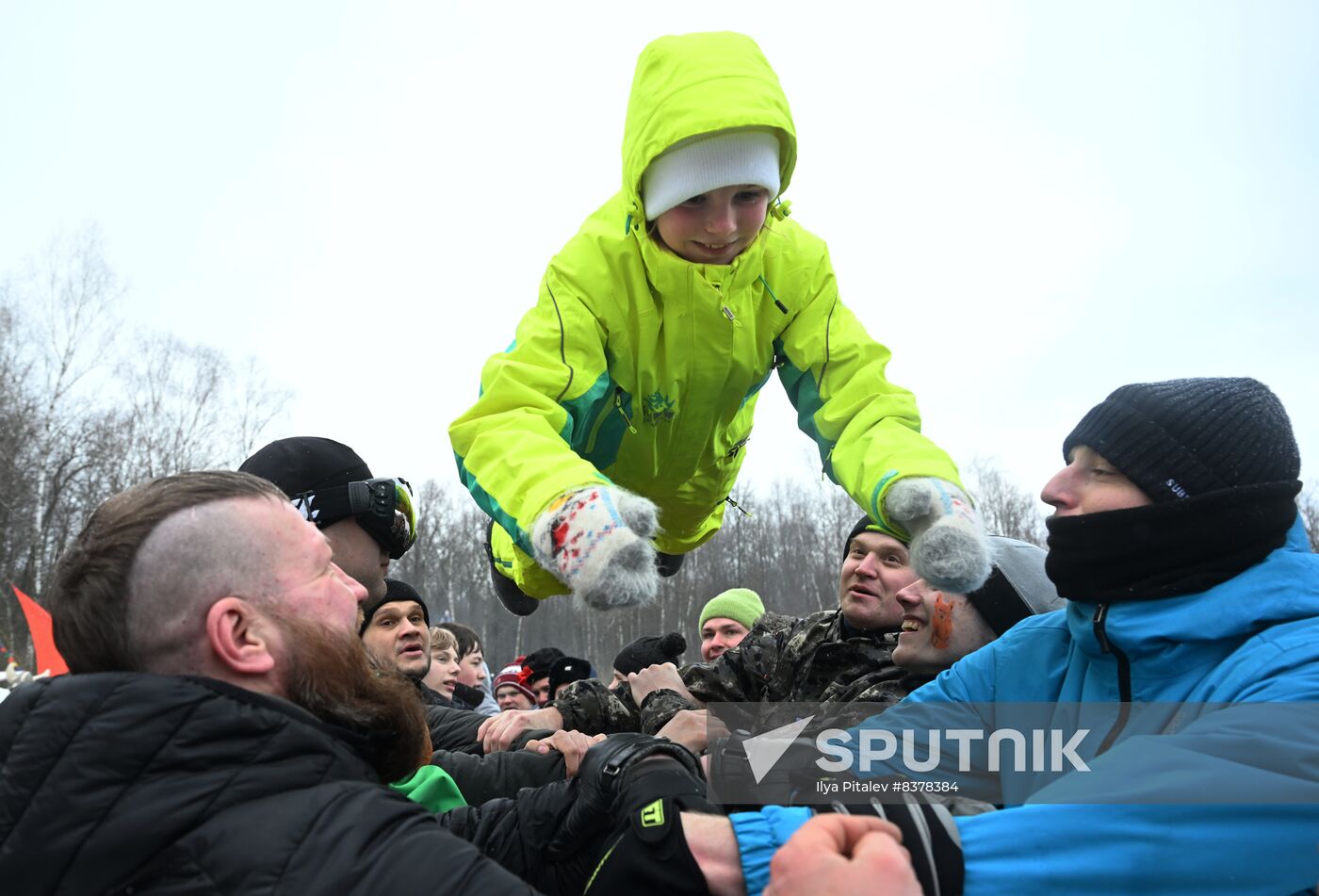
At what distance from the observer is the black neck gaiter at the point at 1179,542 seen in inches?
90.8

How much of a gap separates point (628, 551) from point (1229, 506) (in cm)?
133

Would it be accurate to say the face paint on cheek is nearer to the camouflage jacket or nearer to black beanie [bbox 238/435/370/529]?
the camouflage jacket

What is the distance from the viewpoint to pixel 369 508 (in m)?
3.66

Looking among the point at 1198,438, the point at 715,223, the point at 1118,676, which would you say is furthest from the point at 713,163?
the point at 1118,676

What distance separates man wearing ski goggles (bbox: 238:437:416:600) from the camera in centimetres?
Result: 360

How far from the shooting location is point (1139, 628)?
231 cm

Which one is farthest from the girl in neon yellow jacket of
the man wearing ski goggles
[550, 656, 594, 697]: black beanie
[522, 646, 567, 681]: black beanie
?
[522, 646, 567, 681]: black beanie

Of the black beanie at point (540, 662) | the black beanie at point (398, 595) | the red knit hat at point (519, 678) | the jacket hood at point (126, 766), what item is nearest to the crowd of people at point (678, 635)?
the jacket hood at point (126, 766)

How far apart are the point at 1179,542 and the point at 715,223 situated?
159 centimetres

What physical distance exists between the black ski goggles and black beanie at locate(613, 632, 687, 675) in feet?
3.77

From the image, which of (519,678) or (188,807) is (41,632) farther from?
(188,807)

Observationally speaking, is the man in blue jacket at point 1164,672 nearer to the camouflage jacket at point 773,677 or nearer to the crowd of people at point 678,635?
the crowd of people at point 678,635

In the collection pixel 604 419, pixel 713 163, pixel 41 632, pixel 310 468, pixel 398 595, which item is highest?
pixel 713 163

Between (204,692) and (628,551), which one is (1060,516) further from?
(204,692)
